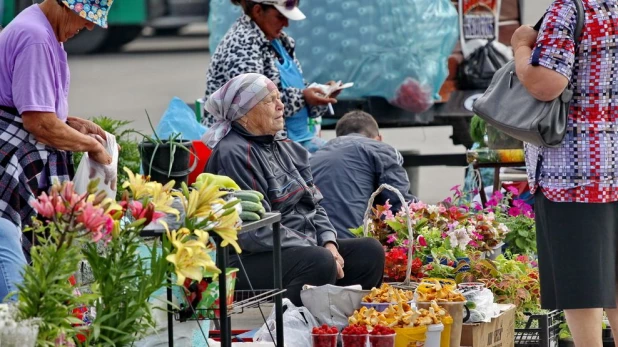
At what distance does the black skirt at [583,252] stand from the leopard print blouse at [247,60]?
7.67ft

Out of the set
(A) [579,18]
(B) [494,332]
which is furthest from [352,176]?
(A) [579,18]

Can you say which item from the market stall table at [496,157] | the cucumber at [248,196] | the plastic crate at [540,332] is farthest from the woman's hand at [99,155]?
the market stall table at [496,157]

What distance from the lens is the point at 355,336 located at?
3527mm

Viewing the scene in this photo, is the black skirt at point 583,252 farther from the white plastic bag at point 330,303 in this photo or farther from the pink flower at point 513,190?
the pink flower at point 513,190

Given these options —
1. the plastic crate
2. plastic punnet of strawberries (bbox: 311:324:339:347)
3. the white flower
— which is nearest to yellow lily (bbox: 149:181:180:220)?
plastic punnet of strawberries (bbox: 311:324:339:347)

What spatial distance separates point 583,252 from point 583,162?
268 millimetres

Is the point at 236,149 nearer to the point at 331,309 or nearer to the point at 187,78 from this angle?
the point at 331,309

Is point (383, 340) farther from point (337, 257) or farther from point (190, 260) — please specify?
point (190, 260)

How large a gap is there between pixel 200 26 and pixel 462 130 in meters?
7.64

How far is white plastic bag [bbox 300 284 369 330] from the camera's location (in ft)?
12.9

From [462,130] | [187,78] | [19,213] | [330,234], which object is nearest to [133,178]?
[19,213]

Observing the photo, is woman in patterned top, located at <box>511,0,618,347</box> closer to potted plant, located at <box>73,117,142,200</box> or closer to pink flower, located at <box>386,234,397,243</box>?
pink flower, located at <box>386,234,397,243</box>

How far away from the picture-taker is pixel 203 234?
8.22ft

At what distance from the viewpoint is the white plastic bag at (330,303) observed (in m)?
3.93
